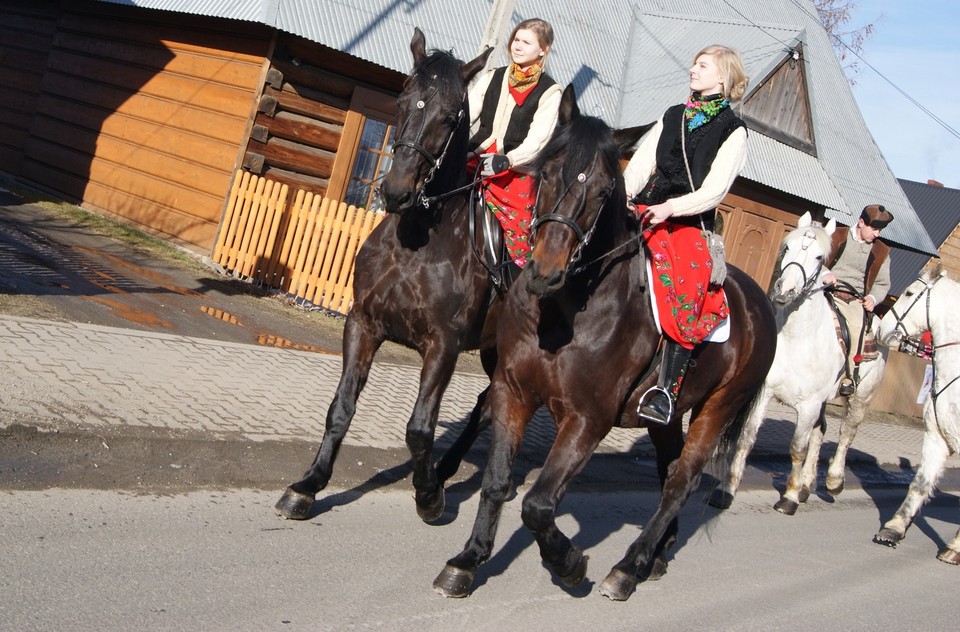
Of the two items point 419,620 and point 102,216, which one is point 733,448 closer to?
point 419,620

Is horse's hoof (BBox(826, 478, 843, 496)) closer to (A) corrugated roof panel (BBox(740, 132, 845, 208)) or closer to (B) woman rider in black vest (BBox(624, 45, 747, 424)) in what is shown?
(B) woman rider in black vest (BBox(624, 45, 747, 424))

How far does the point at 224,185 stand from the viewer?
535 inches

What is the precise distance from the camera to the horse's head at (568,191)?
4.05m

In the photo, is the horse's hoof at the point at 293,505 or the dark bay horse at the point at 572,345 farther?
the horse's hoof at the point at 293,505

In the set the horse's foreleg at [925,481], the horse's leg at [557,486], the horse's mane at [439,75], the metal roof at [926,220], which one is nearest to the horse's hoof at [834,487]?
the horse's foreleg at [925,481]

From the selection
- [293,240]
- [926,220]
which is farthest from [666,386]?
[926,220]

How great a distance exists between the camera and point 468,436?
257 inches

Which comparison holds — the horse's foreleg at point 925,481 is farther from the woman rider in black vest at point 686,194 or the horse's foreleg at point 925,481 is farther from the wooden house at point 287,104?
the wooden house at point 287,104

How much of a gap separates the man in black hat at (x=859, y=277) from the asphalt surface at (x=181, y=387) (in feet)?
5.58

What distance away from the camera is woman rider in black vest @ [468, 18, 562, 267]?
5582 millimetres

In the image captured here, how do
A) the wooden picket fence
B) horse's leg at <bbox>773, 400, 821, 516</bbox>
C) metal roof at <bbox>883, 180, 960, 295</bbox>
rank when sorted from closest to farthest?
horse's leg at <bbox>773, 400, 821, 516</bbox> → the wooden picket fence → metal roof at <bbox>883, 180, 960, 295</bbox>

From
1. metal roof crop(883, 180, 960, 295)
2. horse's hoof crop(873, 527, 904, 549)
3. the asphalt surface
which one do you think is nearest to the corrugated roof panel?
the asphalt surface

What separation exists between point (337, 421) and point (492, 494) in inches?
42.1

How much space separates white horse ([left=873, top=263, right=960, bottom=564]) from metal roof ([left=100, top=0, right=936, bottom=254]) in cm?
755
